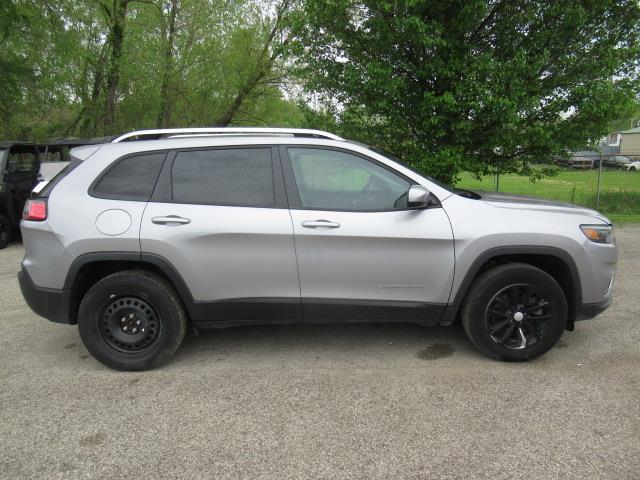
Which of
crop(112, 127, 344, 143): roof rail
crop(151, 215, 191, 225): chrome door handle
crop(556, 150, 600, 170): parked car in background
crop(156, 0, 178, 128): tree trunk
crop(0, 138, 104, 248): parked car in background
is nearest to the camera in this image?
crop(151, 215, 191, 225): chrome door handle

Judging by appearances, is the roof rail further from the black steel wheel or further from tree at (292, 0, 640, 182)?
tree at (292, 0, 640, 182)

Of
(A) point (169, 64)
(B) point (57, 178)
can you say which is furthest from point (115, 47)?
(B) point (57, 178)

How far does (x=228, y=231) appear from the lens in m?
3.48

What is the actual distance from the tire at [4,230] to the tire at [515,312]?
319 inches

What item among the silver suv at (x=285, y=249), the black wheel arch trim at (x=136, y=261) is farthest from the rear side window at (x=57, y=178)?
the black wheel arch trim at (x=136, y=261)

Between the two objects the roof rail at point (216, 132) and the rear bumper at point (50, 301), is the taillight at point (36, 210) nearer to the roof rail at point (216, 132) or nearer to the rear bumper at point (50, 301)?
the rear bumper at point (50, 301)

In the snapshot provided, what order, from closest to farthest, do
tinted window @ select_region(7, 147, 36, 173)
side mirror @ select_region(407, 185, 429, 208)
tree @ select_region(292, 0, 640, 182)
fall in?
side mirror @ select_region(407, 185, 429, 208) < tree @ select_region(292, 0, 640, 182) < tinted window @ select_region(7, 147, 36, 173)

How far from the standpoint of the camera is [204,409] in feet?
10.3

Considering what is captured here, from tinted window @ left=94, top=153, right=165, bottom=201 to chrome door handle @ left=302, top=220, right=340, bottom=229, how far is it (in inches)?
47.9

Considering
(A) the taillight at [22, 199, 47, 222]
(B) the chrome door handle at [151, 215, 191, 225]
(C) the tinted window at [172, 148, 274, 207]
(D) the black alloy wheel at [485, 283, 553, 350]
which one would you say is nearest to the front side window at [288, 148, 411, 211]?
(C) the tinted window at [172, 148, 274, 207]

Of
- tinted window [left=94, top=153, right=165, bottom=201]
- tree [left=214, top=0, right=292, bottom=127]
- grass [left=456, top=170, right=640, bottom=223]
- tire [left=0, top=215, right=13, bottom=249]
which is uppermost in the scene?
tree [left=214, top=0, right=292, bottom=127]

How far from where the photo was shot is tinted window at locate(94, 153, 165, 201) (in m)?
3.62

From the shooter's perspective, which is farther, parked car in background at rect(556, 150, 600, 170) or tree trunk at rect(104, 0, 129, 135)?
tree trunk at rect(104, 0, 129, 135)

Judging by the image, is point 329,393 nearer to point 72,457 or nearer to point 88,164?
point 72,457
